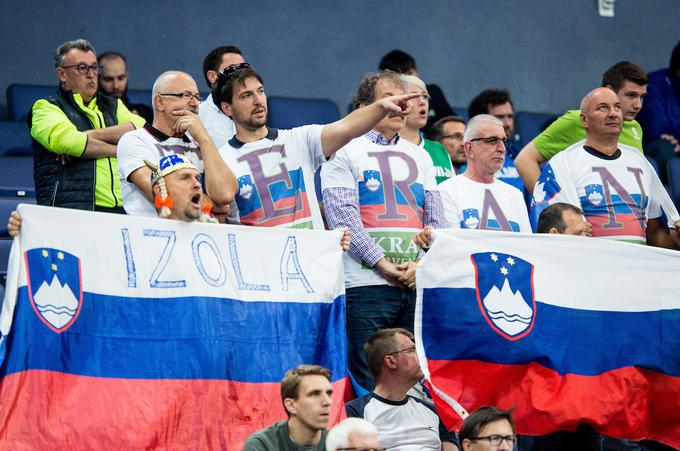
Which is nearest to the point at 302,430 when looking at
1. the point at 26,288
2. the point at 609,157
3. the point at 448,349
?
the point at 448,349

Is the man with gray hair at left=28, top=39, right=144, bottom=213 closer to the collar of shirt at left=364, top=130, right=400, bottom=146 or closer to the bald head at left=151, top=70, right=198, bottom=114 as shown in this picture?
the bald head at left=151, top=70, right=198, bottom=114

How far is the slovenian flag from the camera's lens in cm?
523

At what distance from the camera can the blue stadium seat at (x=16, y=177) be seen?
7445 mm

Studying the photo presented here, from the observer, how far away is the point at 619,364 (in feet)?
17.8

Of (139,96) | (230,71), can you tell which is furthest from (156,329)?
(139,96)

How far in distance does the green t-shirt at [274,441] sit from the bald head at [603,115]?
2604 millimetres

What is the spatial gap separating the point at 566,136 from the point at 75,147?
280 cm

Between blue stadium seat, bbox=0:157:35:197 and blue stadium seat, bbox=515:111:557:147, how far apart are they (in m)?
3.91

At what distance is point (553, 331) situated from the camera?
17.6 ft

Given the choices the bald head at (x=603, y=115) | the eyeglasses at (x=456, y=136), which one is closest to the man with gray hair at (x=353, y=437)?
the bald head at (x=603, y=115)

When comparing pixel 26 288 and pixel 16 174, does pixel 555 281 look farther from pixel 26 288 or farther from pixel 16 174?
pixel 16 174

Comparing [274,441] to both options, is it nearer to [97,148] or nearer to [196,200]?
[196,200]

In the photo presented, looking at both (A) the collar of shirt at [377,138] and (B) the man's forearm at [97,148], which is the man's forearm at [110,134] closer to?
(B) the man's forearm at [97,148]

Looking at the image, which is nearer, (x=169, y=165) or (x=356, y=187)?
(x=169, y=165)
